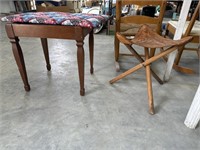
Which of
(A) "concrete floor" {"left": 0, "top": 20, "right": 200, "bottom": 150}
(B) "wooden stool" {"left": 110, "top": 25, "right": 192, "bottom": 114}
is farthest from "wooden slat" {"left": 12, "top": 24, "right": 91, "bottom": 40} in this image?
(A) "concrete floor" {"left": 0, "top": 20, "right": 200, "bottom": 150}

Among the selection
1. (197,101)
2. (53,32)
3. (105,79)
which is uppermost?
(53,32)

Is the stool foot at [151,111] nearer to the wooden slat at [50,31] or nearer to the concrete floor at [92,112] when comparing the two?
the concrete floor at [92,112]

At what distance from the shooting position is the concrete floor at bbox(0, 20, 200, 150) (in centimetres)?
93

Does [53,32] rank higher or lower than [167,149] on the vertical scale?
higher

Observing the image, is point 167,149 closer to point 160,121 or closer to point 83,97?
point 160,121

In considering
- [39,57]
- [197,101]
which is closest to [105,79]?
[197,101]

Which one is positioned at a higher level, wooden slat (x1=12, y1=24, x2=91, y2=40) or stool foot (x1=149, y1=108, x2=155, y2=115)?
wooden slat (x1=12, y1=24, x2=91, y2=40)

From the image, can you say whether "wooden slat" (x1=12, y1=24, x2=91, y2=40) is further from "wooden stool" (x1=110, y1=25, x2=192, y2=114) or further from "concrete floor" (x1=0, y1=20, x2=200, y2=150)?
"concrete floor" (x1=0, y1=20, x2=200, y2=150)

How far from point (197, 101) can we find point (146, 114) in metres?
0.34

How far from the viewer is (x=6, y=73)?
1.64 meters

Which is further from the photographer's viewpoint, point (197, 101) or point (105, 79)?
point (105, 79)

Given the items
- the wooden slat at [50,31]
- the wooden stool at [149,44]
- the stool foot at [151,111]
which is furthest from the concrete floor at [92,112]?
the wooden slat at [50,31]

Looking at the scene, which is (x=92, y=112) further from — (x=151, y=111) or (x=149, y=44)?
(x=149, y=44)

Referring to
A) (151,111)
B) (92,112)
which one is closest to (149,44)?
(151,111)
